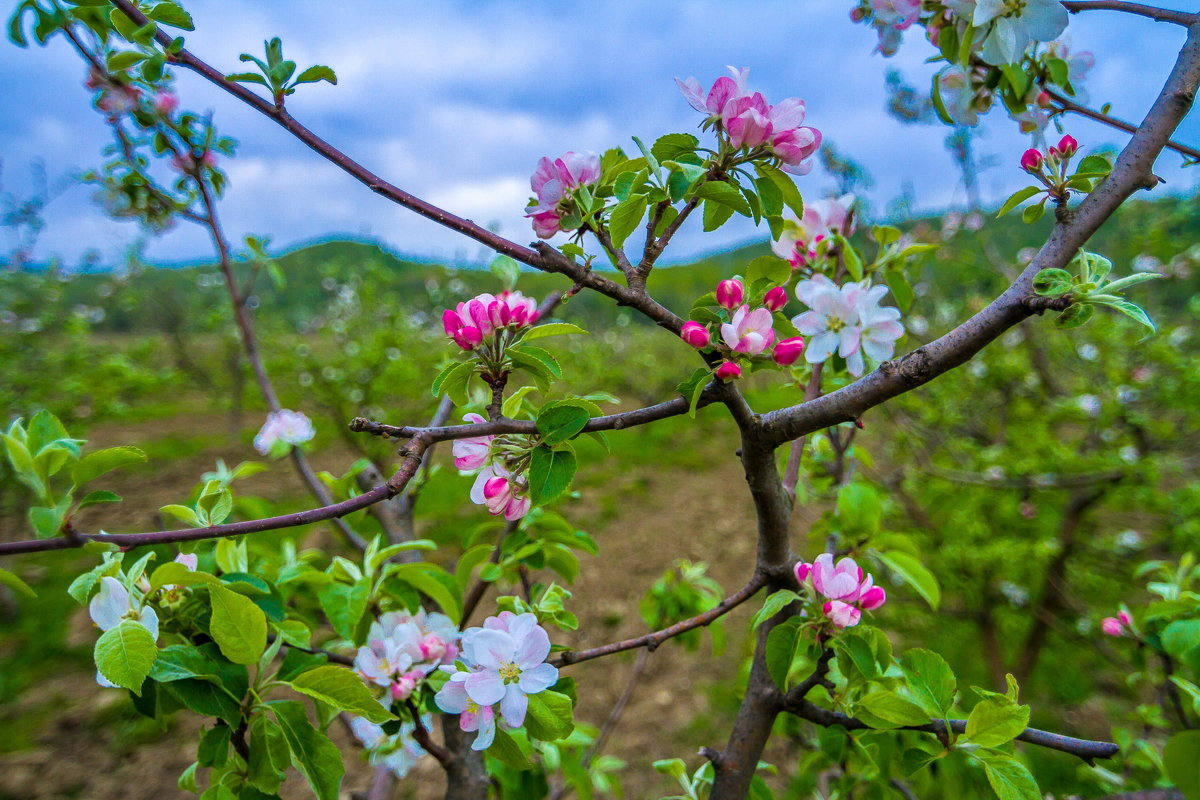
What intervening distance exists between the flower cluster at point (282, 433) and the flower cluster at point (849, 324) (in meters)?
1.10

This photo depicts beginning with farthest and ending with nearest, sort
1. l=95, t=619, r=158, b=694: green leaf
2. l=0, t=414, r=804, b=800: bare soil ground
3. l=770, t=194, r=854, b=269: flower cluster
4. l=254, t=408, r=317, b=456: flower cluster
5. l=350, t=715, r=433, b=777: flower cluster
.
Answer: l=0, t=414, r=804, b=800: bare soil ground < l=254, t=408, r=317, b=456: flower cluster < l=770, t=194, r=854, b=269: flower cluster < l=350, t=715, r=433, b=777: flower cluster < l=95, t=619, r=158, b=694: green leaf

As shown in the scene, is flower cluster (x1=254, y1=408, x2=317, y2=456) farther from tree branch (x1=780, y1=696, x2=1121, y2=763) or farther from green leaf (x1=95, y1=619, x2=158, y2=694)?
tree branch (x1=780, y1=696, x2=1121, y2=763)

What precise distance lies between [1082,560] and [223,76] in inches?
147

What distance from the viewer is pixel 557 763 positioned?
121 cm

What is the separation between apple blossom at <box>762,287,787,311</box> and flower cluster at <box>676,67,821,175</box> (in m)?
0.14

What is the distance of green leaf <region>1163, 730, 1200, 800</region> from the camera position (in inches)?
25.1

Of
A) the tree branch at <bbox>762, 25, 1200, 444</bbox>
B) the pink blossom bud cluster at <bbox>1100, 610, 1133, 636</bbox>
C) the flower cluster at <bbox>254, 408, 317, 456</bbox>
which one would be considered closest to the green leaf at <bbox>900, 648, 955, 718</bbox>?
the tree branch at <bbox>762, 25, 1200, 444</bbox>

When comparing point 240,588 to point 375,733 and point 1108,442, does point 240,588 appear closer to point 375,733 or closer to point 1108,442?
point 375,733

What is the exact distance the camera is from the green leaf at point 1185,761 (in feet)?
2.09

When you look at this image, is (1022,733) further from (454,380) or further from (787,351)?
(454,380)

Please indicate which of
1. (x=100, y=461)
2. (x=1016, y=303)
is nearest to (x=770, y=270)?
(x=1016, y=303)

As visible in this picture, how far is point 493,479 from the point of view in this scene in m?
0.70

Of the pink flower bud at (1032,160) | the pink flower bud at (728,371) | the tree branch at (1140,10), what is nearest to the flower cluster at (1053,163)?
the pink flower bud at (1032,160)

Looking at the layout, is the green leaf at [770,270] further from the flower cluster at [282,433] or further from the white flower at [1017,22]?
the flower cluster at [282,433]
